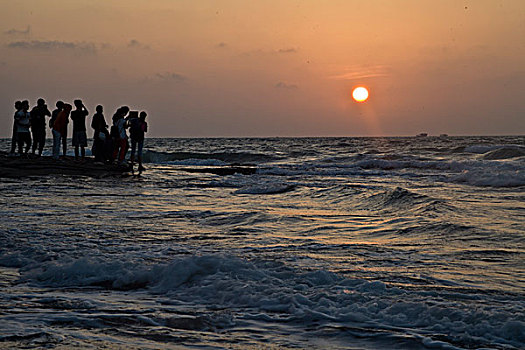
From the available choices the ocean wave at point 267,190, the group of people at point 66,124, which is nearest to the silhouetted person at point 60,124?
the group of people at point 66,124

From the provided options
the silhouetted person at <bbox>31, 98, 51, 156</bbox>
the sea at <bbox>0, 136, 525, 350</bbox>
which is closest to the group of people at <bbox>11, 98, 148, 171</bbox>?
the silhouetted person at <bbox>31, 98, 51, 156</bbox>

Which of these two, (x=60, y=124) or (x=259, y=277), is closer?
(x=259, y=277)

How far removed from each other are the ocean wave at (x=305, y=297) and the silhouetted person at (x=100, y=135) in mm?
15534

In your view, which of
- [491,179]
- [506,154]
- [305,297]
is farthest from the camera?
[506,154]

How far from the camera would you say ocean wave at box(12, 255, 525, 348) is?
12.3ft

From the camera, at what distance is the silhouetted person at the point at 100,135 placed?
67.1 feet

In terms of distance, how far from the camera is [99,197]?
1191 centimetres

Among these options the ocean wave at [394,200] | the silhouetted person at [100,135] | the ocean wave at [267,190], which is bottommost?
the ocean wave at [267,190]

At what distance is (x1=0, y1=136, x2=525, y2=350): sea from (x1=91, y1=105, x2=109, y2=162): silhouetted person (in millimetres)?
10167

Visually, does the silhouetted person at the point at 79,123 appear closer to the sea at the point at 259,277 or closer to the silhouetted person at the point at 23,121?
the silhouetted person at the point at 23,121

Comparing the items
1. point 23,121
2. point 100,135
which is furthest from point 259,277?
point 100,135

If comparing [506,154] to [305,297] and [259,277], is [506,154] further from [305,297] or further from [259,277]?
[305,297]

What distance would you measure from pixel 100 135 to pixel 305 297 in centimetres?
1827

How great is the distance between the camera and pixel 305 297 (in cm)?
443
